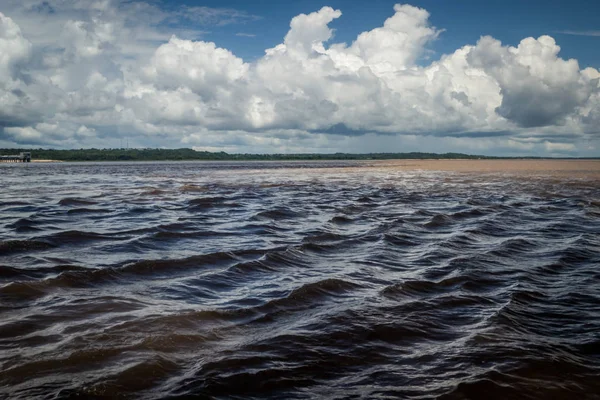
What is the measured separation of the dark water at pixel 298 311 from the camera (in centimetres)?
546

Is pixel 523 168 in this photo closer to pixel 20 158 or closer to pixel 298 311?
pixel 298 311

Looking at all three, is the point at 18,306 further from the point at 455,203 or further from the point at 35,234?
the point at 455,203

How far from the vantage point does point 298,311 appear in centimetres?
818

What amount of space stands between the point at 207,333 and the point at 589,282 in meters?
8.14

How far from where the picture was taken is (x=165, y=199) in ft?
92.7

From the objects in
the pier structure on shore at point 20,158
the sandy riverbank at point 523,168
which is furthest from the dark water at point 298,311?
the pier structure on shore at point 20,158

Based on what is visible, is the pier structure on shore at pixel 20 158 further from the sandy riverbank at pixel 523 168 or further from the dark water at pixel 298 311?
the dark water at pixel 298 311

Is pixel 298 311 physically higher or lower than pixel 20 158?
lower

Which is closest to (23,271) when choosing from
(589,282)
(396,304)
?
(396,304)

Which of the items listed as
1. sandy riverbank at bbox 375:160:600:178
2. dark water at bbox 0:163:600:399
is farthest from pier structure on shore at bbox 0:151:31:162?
dark water at bbox 0:163:600:399

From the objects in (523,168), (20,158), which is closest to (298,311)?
(523,168)

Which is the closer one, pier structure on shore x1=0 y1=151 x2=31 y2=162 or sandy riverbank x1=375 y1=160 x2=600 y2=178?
sandy riverbank x1=375 y1=160 x2=600 y2=178

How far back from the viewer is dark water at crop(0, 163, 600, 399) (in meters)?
5.46

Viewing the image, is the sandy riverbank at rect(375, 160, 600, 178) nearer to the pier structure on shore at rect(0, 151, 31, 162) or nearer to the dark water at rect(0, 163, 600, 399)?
the dark water at rect(0, 163, 600, 399)
